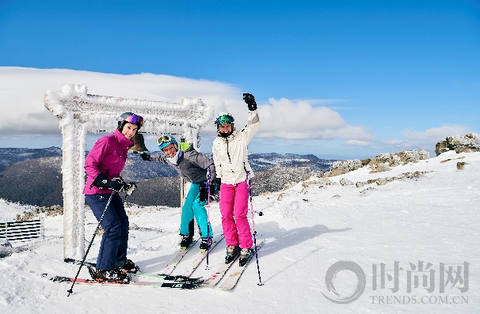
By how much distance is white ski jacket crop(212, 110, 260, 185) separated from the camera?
16.9 ft

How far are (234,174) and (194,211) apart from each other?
1.51 meters

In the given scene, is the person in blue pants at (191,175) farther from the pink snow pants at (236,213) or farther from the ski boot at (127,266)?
the ski boot at (127,266)

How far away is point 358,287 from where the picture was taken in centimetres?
411

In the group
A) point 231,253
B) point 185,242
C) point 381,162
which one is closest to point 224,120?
point 231,253

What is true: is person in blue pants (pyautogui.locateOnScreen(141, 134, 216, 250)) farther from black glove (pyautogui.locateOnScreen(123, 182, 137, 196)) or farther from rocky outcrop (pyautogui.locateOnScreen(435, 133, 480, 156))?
rocky outcrop (pyautogui.locateOnScreen(435, 133, 480, 156))

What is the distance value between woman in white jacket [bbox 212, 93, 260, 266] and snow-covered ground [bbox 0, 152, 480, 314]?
484mm

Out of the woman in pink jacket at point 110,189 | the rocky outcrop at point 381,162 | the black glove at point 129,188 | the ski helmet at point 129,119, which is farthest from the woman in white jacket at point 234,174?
the rocky outcrop at point 381,162

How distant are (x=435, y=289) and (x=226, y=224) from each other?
307cm

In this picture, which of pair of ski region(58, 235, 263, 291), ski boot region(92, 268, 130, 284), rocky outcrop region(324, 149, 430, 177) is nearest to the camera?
pair of ski region(58, 235, 263, 291)

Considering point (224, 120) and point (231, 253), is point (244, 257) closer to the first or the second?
point (231, 253)

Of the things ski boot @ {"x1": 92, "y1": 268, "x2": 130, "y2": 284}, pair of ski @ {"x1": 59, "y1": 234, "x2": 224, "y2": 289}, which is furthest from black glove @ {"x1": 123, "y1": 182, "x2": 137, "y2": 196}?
pair of ski @ {"x1": 59, "y1": 234, "x2": 224, "y2": 289}

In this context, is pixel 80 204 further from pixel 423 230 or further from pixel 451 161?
pixel 451 161

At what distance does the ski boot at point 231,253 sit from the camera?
526 cm

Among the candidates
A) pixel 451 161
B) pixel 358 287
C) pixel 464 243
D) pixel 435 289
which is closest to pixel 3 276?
pixel 358 287
